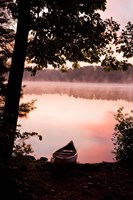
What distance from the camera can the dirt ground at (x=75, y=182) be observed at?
10.6 m

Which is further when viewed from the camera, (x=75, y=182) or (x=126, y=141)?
(x=126, y=141)

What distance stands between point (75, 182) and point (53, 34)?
5668mm

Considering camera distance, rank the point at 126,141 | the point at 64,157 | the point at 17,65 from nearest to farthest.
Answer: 1. the point at 17,65
2. the point at 64,157
3. the point at 126,141

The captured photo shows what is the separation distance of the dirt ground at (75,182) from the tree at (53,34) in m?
2.12

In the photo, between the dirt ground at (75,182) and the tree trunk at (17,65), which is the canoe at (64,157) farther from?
the tree trunk at (17,65)

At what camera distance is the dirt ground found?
10648 millimetres

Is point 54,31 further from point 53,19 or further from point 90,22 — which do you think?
point 90,22

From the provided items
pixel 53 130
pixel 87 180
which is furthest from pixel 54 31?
pixel 53 130

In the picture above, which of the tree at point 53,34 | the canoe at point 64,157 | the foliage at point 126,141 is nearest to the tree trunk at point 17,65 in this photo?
the tree at point 53,34

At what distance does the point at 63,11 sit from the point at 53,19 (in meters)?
0.49

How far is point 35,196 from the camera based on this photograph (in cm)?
1006

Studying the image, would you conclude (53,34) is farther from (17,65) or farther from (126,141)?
(126,141)

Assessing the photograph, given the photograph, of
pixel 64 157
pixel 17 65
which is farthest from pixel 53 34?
pixel 64 157

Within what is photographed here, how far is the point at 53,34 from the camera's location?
13.6 m
